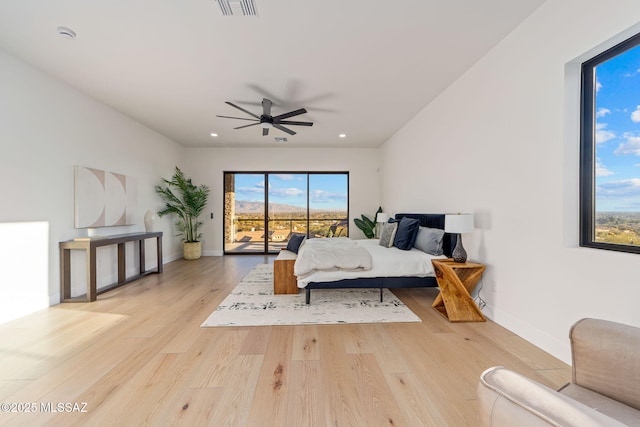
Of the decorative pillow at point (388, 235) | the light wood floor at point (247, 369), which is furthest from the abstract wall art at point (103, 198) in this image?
the decorative pillow at point (388, 235)

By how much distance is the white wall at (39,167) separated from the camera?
290 cm

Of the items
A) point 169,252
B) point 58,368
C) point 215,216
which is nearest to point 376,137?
point 215,216

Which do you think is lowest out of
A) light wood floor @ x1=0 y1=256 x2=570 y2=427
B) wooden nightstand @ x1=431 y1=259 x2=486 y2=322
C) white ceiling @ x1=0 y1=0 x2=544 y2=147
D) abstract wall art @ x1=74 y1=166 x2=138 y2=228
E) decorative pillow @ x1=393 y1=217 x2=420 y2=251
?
light wood floor @ x1=0 y1=256 x2=570 y2=427

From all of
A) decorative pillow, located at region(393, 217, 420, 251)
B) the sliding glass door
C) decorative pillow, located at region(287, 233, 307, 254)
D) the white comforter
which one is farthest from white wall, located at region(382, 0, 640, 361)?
the sliding glass door

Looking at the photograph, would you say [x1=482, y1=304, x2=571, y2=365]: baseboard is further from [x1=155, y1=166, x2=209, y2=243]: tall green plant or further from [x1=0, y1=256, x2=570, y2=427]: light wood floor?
[x1=155, y1=166, x2=209, y2=243]: tall green plant

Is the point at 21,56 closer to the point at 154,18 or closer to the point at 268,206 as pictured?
the point at 154,18

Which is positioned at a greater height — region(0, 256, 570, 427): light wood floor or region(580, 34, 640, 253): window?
region(580, 34, 640, 253): window

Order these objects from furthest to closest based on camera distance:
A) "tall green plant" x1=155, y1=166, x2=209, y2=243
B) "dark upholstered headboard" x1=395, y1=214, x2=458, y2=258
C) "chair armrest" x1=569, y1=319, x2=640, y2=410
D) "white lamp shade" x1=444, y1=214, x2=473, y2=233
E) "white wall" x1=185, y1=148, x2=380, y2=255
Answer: "white wall" x1=185, y1=148, x2=380, y2=255
"tall green plant" x1=155, y1=166, x2=209, y2=243
"dark upholstered headboard" x1=395, y1=214, x2=458, y2=258
"white lamp shade" x1=444, y1=214, x2=473, y2=233
"chair armrest" x1=569, y1=319, x2=640, y2=410

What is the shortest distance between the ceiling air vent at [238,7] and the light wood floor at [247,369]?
2.76 m

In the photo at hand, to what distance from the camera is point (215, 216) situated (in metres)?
7.20

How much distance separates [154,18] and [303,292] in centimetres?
336

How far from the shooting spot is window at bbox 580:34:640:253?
1.80m

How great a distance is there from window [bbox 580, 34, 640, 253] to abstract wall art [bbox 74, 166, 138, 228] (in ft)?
17.9

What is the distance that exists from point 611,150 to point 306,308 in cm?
298
